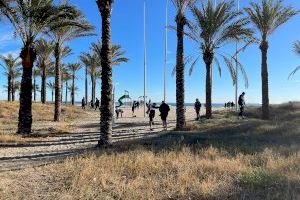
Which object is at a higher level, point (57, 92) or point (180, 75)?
point (180, 75)

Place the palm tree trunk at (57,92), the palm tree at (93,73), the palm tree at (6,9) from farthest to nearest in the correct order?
1. the palm tree at (93,73)
2. the palm tree trunk at (57,92)
3. the palm tree at (6,9)

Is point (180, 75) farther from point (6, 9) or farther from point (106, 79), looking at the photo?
point (6, 9)

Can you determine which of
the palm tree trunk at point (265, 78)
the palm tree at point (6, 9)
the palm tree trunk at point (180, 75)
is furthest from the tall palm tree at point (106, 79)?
the palm tree trunk at point (265, 78)

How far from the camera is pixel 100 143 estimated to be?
1628 centimetres

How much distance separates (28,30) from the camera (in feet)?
72.7

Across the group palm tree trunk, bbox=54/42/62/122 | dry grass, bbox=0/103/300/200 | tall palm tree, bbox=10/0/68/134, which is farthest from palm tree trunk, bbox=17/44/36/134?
palm tree trunk, bbox=54/42/62/122

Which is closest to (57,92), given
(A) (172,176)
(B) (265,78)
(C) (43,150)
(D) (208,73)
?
(D) (208,73)

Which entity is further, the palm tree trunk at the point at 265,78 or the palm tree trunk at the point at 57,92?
the palm tree trunk at the point at 57,92

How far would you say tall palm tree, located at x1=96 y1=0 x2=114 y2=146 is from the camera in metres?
16.4

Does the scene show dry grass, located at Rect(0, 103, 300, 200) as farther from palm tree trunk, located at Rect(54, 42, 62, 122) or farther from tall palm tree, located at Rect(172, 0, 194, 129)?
palm tree trunk, located at Rect(54, 42, 62, 122)

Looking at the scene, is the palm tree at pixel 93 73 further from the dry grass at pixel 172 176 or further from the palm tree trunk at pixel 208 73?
the dry grass at pixel 172 176

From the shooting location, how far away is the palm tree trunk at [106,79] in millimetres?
16359

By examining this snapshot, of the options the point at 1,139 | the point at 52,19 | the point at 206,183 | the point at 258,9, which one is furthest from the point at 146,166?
the point at 258,9

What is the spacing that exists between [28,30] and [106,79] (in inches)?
295
